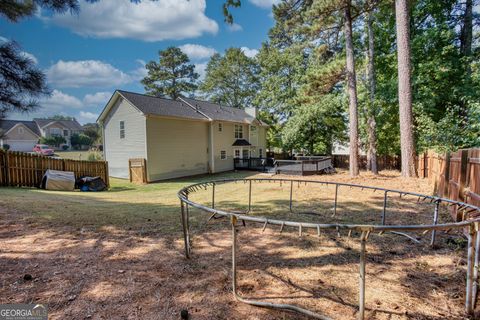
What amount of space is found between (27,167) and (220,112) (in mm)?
15837

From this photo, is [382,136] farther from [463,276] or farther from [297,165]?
[463,276]

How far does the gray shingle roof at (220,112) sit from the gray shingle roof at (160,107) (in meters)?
1.19

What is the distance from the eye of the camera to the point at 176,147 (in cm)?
1855

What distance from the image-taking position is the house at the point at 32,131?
4138 cm

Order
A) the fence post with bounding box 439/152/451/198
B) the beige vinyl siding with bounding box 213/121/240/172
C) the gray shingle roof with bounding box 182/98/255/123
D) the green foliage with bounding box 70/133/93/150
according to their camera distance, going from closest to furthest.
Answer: the fence post with bounding box 439/152/451/198 < the beige vinyl siding with bounding box 213/121/240/172 < the gray shingle roof with bounding box 182/98/255/123 < the green foliage with bounding box 70/133/93/150

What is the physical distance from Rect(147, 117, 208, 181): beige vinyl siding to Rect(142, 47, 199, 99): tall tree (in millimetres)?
18538

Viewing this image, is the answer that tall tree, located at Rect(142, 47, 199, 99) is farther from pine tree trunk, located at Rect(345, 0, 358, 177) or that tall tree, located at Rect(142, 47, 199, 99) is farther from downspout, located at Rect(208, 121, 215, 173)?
pine tree trunk, located at Rect(345, 0, 358, 177)

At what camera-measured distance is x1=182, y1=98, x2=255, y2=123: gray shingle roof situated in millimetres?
22312

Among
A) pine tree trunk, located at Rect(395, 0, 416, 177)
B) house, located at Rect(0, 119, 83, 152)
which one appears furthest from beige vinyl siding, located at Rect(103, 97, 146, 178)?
house, located at Rect(0, 119, 83, 152)

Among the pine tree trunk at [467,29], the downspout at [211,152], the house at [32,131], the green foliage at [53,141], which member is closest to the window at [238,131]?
the downspout at [211,152]

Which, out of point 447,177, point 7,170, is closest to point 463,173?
point 447,177

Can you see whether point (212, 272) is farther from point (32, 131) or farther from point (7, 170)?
point (32, 131)

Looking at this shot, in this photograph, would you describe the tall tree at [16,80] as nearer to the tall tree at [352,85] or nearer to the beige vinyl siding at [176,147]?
the beige vinyl siding at [176,147]

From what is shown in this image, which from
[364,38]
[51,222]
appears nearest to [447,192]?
[51,222]
